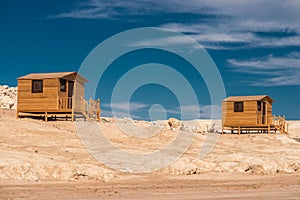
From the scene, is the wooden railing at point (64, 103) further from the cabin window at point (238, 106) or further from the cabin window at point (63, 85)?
the cabin window at point (238, 106)

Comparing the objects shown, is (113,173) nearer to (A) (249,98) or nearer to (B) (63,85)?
(B) (63,85)

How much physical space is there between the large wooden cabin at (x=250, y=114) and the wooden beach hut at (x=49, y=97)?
16.2 metres

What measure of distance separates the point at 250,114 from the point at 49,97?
2052cm

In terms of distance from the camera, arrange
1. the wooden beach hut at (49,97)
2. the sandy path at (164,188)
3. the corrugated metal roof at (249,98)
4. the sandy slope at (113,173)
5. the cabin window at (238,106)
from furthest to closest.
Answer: the cabin window at (238,106)
the corrugated metal roof at (249,98)
the wooden beach hut at (49,97)
the sandy slope at (113,173)
the sandy path at (164,188)

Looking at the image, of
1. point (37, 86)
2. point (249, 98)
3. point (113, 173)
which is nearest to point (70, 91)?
point (37, 86)

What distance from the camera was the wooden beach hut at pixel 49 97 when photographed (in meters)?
35.7

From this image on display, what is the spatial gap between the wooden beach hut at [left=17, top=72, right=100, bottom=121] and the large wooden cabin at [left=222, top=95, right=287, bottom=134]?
1623 cm

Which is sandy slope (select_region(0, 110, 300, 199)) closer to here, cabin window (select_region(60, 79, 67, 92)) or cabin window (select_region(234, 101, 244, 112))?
cabin window (select_region(60, 79, 67, 92))

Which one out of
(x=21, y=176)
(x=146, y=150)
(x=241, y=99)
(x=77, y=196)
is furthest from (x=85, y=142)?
(x=241, y=99)

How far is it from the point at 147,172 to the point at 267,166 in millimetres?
6118

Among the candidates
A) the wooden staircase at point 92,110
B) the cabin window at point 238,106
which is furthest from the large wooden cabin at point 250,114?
the wooden staircase at point 92,110

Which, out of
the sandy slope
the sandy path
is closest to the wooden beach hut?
the sandy slope

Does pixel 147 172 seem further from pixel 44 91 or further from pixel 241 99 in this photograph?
pixel 241 99

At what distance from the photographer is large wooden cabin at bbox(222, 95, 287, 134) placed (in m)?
46.1
